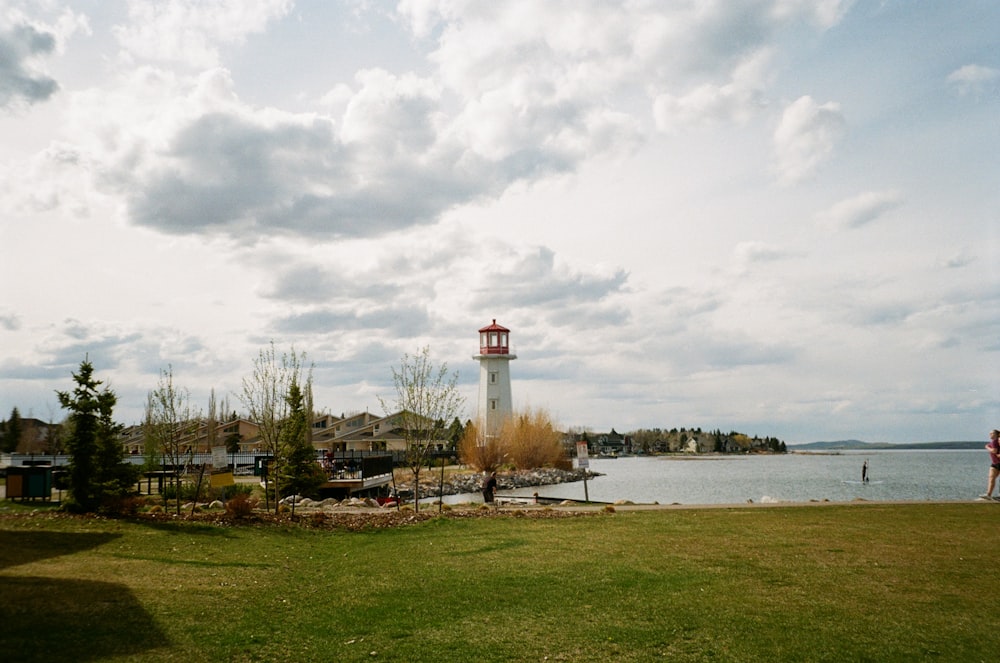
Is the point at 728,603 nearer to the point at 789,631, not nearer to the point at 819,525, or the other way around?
the point at 789,631

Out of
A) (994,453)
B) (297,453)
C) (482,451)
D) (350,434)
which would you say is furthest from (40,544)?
(350,434)

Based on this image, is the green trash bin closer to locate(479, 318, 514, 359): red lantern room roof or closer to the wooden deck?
the wooden deck

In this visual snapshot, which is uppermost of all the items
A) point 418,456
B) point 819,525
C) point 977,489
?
point 418,456

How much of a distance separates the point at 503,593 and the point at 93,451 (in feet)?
44.1

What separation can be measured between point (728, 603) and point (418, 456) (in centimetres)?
1538

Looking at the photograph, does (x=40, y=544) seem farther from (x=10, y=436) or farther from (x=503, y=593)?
(x=10, y=436)

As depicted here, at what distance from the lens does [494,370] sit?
60.1 metres

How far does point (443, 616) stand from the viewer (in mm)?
10094

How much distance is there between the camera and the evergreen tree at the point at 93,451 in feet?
61.8

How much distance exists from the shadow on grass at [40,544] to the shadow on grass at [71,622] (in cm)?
186

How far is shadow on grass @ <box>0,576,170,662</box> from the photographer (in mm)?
7754

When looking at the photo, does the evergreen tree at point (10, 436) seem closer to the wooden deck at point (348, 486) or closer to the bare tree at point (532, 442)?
the wooden deck at point (348, 486)

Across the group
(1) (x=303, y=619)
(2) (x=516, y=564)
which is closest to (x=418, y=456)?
(2) (x=516, y=564)

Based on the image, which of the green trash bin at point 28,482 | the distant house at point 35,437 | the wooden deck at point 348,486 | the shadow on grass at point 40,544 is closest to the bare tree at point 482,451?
the wooden deck at point 348,486
